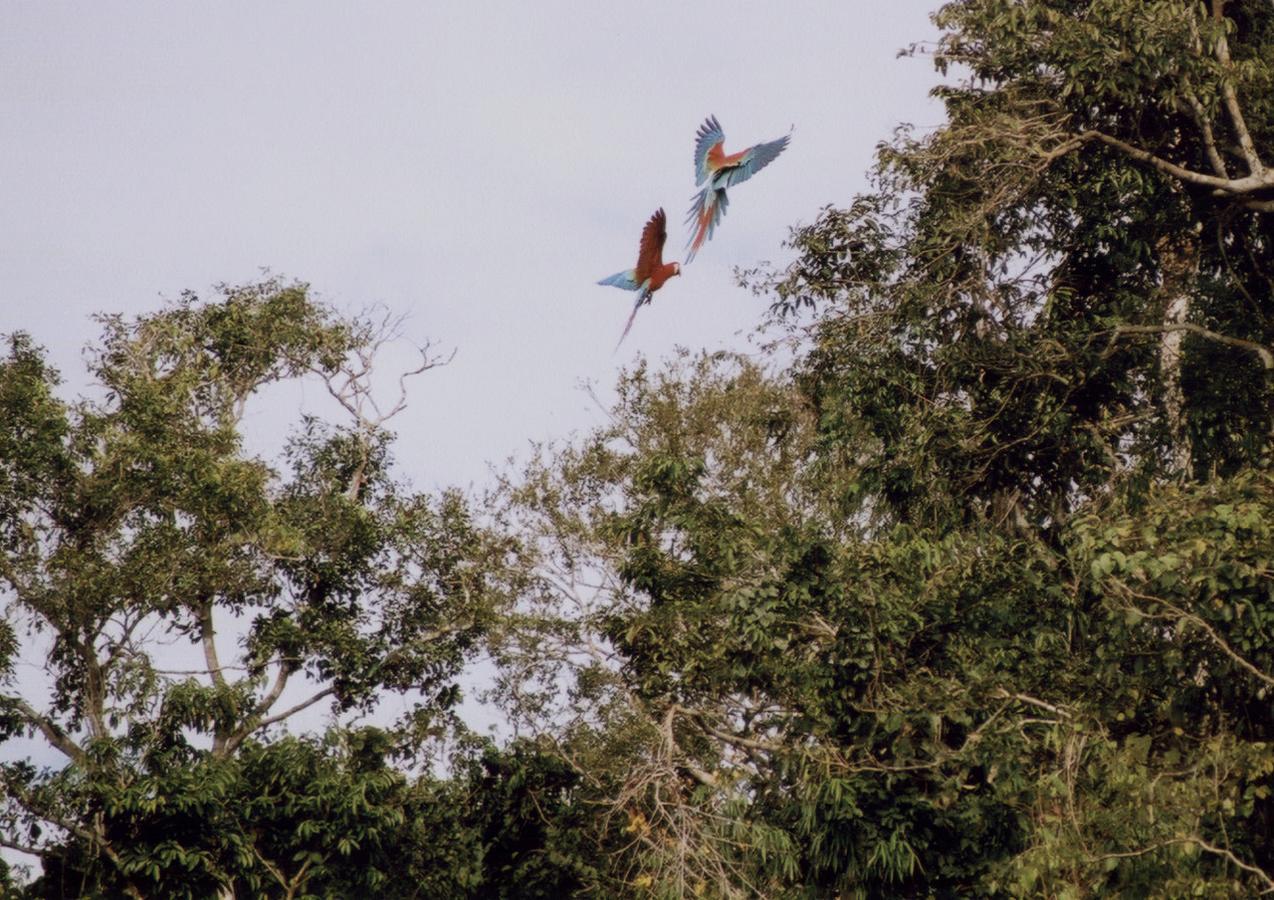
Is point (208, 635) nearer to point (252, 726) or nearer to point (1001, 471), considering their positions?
point (252, 726)

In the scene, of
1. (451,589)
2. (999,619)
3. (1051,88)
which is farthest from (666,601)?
(451,589)

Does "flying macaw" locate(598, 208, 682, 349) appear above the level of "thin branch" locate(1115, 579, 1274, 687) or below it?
above

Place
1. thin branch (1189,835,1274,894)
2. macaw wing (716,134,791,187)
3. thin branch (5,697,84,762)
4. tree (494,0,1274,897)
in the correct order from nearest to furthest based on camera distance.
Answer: thin branch (1189,835,1274,894)
tree (494,0,1274,897)
macaw wing (716,134,791,187)
thin branch (5,697,84,762)

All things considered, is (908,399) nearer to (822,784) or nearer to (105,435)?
(822,784)

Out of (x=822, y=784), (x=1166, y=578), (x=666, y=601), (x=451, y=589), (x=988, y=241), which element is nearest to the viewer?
(x=1166, y=578)

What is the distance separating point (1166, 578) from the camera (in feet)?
22.8

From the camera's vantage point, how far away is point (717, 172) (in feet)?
31.7

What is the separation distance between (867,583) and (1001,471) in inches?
52.1

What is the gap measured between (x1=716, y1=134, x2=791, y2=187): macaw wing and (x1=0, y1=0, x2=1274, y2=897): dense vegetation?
0.74 meters

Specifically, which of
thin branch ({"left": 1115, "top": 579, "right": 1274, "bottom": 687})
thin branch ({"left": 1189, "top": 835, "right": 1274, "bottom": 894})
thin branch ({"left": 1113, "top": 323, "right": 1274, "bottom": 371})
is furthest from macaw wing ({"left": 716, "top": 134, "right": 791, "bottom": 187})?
thin branch ({"left": 1189, "top": 835, "right": 1274, "bottom": 894})

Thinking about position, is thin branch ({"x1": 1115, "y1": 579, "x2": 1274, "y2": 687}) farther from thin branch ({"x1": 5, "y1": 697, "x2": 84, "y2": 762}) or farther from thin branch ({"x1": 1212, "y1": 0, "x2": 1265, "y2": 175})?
thin branch ({"x1": 5, "y1": 697, "x2": 84, "y2": 762})

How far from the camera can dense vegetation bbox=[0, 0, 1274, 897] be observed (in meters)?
7.79

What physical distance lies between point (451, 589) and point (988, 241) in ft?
25.9

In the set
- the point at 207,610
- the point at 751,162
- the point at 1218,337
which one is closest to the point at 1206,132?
the point at 1218,337
